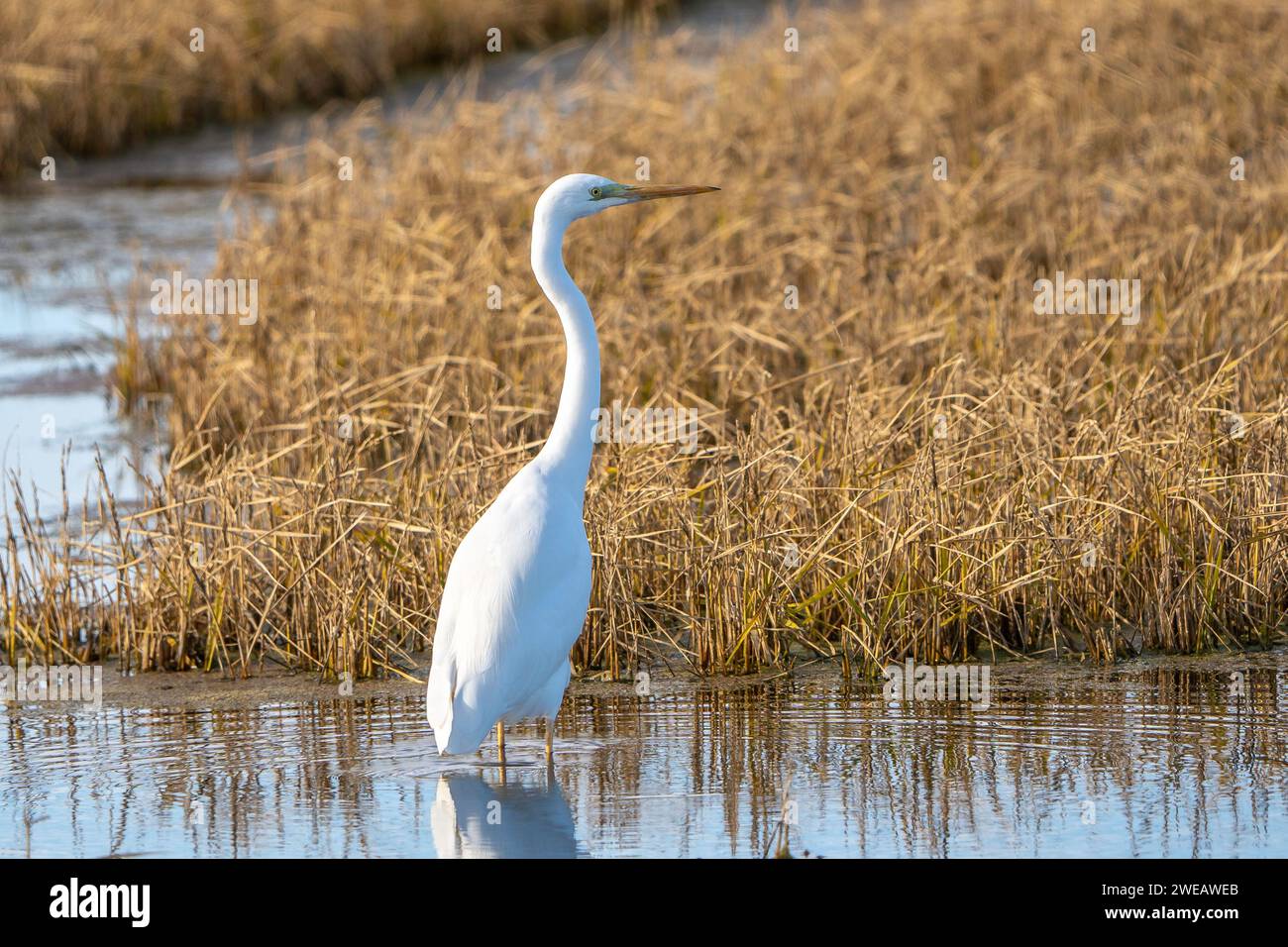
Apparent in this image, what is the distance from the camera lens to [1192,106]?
43.0 feet

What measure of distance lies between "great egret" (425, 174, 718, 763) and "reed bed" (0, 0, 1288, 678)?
0.92m

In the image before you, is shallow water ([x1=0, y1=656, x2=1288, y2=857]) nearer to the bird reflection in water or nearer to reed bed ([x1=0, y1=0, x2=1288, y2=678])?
the bird reflection in water

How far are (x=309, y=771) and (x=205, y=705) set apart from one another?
3.06ft

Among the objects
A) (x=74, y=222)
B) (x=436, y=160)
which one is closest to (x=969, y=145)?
(x=436, y=160)

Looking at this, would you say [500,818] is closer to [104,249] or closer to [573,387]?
[573,387]

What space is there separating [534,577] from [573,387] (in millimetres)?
633

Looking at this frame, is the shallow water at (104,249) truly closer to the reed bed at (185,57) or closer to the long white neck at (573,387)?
the reed bed at (185,57)

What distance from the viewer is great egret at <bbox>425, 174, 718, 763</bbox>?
212 inches

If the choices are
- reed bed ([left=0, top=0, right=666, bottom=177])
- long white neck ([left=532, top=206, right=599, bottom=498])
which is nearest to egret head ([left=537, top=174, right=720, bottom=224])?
long white neck ([left=532, top=206, right=599, bottom=498])

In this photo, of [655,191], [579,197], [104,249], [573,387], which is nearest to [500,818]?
[573,387]

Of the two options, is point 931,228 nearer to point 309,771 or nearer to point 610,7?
point 309,771

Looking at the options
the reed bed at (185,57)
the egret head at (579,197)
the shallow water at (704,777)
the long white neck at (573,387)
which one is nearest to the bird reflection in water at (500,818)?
the shallow water at (704,777)

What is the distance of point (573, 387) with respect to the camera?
5.79 meters

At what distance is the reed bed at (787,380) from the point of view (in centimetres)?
671
